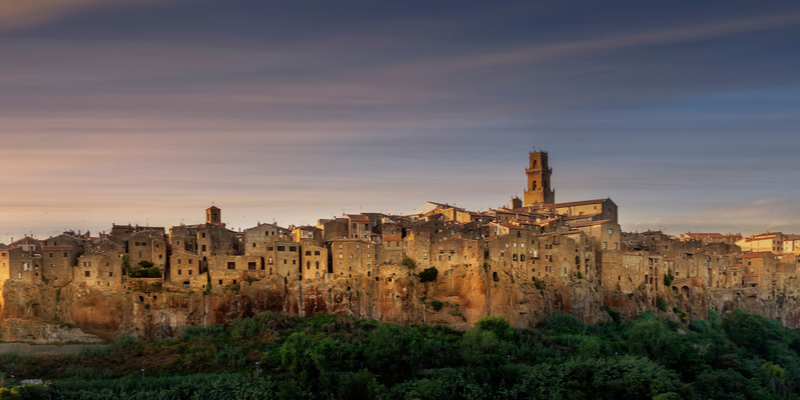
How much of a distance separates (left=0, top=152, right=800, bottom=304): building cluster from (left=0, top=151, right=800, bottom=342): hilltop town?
86mm

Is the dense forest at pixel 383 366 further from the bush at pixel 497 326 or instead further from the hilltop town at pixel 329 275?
the hilltop town at pixel 329 275

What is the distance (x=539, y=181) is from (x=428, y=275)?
125ft

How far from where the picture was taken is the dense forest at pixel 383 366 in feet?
140

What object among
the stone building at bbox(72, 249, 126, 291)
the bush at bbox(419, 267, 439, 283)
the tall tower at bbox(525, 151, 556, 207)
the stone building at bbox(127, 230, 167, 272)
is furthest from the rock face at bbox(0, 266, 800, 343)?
the tall tower at bbox(525, 151, 556, 207)

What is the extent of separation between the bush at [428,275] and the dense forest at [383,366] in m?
3.88

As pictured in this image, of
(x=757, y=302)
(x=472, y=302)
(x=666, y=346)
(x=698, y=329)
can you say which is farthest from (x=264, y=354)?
(x=757, y=302)

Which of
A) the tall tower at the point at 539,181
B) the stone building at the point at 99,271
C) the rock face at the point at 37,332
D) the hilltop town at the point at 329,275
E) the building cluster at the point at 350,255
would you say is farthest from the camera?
the tall tower at the point at 539,181

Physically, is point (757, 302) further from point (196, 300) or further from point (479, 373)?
point (196, 300)

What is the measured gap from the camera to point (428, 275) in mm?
52719

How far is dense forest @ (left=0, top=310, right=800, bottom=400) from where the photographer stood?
4278 centimetres

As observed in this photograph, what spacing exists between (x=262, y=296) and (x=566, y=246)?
73.0 feet

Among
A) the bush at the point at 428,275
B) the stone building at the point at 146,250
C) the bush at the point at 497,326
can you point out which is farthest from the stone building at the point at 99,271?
the bush at the point at 497,326

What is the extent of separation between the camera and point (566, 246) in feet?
182

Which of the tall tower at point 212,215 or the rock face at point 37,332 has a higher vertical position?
the tall tower at point 212,215
